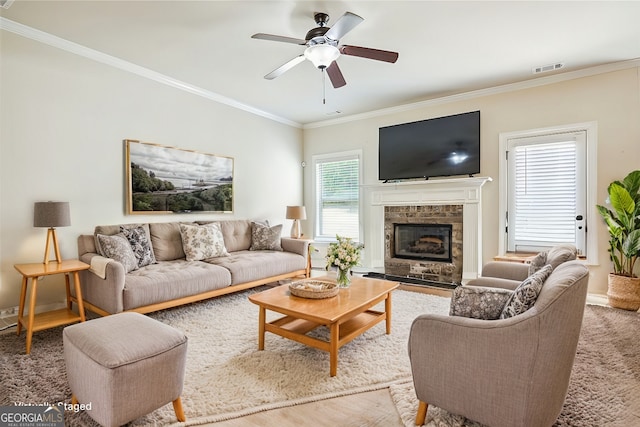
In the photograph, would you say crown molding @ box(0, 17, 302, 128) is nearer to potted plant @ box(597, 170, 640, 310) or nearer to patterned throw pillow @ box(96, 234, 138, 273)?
patterned throw pillow @ box(96, 234, 138, 273)

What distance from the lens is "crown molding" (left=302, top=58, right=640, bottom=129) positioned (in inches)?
153

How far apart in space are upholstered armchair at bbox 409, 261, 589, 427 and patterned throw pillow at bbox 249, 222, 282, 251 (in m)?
3.49

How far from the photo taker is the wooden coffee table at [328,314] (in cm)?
226

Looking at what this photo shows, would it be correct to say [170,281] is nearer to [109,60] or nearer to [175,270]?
[175,270]

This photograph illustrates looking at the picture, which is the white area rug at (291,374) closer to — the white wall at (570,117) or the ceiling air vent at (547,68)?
the white wall at (570,117)

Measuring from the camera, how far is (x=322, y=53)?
2.82 meters

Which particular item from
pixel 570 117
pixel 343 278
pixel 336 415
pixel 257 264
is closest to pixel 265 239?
pixel 257 264

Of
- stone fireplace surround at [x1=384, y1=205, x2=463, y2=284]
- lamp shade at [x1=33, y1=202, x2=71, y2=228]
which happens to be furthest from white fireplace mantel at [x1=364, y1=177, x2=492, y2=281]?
lamp shade at [x1=33, y1=202, x2=71, y2=228]

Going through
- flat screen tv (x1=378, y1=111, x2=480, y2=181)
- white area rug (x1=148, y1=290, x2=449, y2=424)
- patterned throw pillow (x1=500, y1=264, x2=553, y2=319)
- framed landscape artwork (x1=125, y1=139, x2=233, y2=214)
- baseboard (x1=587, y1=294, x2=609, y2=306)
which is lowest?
white area rug (x1=148, y1=290, x2=449, y2=424)

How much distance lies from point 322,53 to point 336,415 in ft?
8.89

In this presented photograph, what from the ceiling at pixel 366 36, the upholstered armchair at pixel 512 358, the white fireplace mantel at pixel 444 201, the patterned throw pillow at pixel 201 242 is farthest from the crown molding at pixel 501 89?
the upholstered armchair at pixel 512 358

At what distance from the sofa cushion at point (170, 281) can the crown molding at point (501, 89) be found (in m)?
3.69

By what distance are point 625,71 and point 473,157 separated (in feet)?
6.09

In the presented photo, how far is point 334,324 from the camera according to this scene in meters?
2.23
